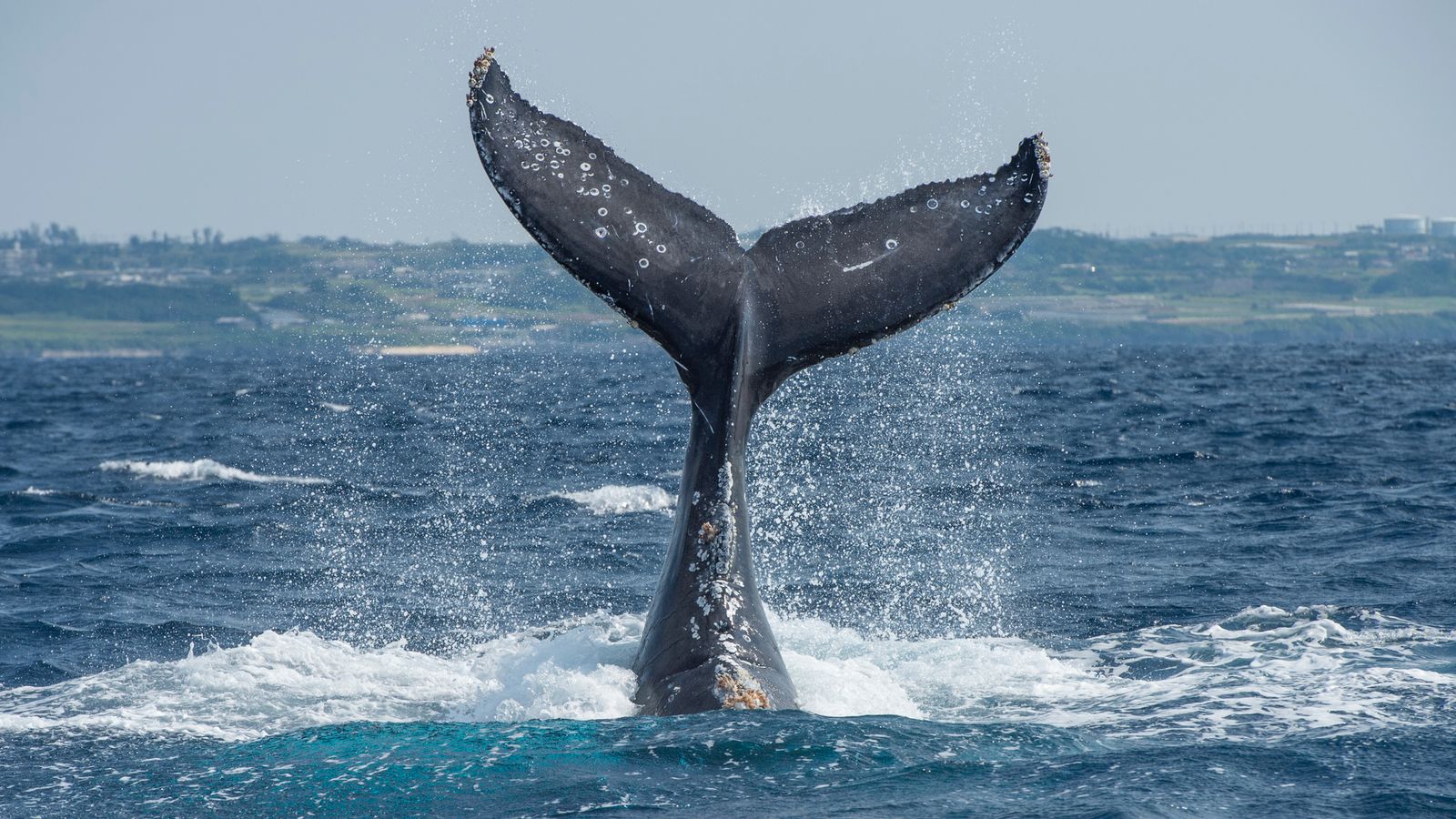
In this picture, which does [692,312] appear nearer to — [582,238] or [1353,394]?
[582,238]

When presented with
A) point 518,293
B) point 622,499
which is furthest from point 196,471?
point 518,293

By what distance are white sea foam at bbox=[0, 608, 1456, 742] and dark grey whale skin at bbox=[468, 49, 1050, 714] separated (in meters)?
0.55

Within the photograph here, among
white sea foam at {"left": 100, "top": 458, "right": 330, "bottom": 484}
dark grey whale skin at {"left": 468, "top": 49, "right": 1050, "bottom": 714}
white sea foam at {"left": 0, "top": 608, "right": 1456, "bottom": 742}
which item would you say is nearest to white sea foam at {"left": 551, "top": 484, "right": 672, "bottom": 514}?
white sea foam at {"left": 100, "top": 458, "right": 330, "bottom": 484}

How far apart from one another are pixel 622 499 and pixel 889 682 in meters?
8.54

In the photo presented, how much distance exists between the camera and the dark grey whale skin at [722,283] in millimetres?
7109

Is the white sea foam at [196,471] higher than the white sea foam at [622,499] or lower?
lower

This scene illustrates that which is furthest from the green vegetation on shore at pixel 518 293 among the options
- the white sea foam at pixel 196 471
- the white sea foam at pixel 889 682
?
the white sea foam at pixel 889 682

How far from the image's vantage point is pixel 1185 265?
173m

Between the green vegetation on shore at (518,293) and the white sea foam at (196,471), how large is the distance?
91315 mm

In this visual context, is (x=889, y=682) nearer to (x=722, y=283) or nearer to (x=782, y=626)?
(x=782, y=626)

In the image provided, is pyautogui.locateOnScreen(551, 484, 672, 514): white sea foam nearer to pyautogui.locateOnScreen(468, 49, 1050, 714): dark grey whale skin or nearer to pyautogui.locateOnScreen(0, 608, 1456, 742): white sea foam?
pyautogui.locateOnScreen(0, 608, 1456, 742): white sea foam

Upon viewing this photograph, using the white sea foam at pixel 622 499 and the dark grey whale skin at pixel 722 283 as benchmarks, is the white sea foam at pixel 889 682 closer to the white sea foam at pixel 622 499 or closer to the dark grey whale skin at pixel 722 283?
the dark grey whale skin at pixel 722 283

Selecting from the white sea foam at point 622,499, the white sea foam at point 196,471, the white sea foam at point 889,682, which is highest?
the white sea foam at point 889,682

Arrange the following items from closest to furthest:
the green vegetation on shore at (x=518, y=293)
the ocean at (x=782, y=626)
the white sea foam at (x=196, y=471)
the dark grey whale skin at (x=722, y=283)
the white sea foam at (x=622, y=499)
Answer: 1. the ocean at (x=782, y=626)
2. the dark grey whale skin at (x=722, y=283)
3. the white sea foam at (x=622, y=499)
4. the white sea foam at (x=196, y=471)
5. the green vegetation on shore at (x=518, y=293)
